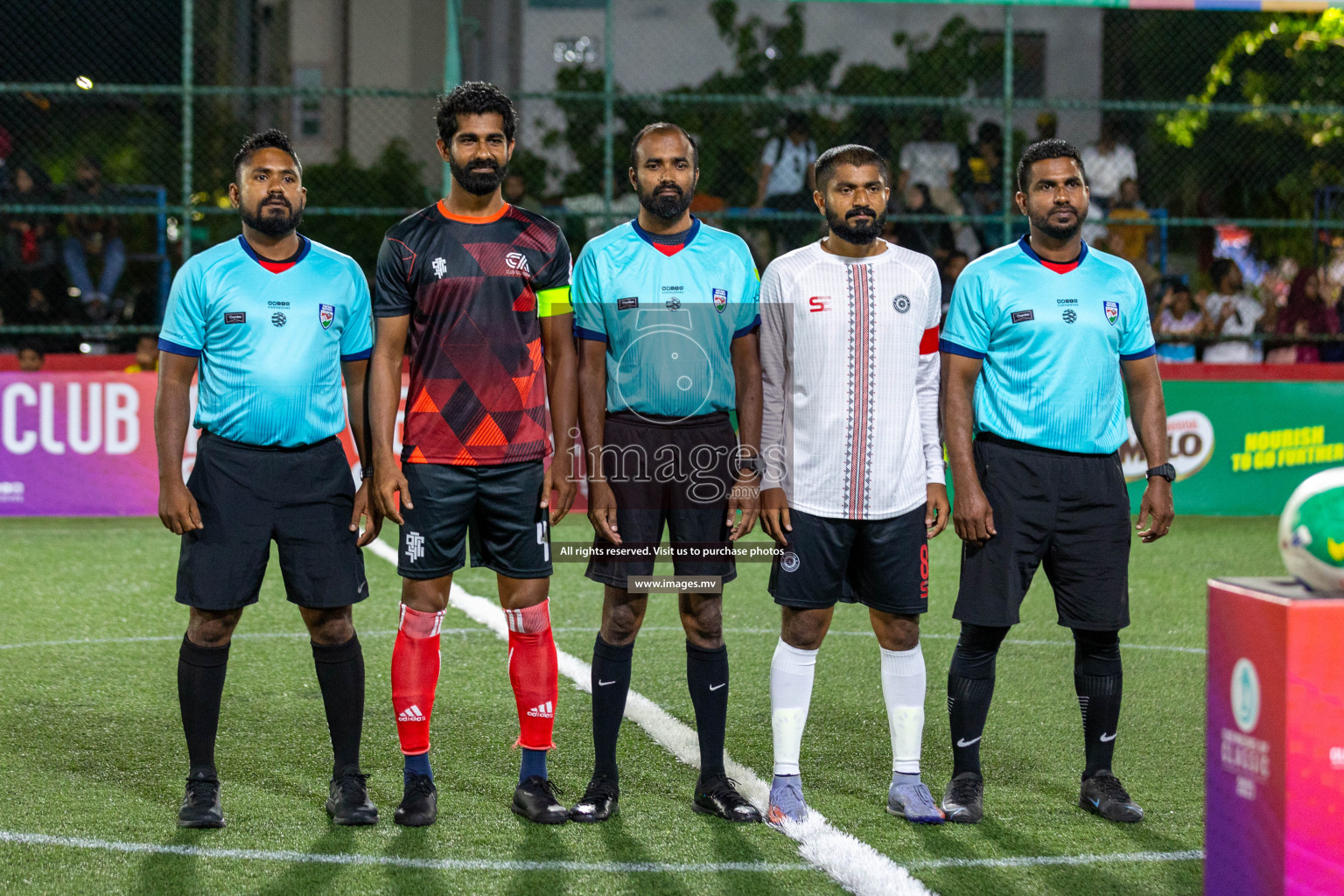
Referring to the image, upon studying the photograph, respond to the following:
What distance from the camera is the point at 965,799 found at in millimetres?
4586

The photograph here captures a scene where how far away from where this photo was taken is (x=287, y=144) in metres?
4.58

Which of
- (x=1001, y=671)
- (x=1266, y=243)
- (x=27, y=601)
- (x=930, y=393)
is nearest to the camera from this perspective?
(x=930, y=393)

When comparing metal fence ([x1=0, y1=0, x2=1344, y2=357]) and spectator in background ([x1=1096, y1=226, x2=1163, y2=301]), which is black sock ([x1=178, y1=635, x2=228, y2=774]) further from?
spectator in background ([x1=1096, y1=226, x2=1163, y2=301])

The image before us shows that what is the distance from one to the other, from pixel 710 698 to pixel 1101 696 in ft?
4.11

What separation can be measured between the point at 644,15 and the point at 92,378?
13.7 metres

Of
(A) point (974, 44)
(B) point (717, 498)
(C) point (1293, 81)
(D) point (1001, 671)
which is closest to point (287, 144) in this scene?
(B) point (717, 498)

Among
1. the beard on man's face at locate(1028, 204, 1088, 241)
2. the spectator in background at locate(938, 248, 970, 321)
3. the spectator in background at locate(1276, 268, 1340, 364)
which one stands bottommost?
the beard on man's face at locate(1028, 204, 1088, 241)

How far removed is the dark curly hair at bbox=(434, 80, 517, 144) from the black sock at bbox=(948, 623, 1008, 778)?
2164 mm

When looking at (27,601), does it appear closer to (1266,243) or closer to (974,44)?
(1266,243)

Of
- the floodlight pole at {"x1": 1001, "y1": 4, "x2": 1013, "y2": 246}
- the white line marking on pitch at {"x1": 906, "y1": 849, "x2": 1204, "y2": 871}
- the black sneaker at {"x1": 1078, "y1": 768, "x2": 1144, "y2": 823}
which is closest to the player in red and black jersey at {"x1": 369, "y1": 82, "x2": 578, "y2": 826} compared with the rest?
the white line marking on pitch at {"x1": 906, "y1": 849, "x2": 1204, "y2": 871}

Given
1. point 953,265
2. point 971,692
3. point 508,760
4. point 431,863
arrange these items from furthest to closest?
point 953,265, point 508,760, point 971,692, point 431,863

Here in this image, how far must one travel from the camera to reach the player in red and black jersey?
14.7 ft

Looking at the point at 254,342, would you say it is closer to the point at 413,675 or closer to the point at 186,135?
the point at 413,675

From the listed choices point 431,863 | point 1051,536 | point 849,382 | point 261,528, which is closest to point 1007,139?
point 1051,536
